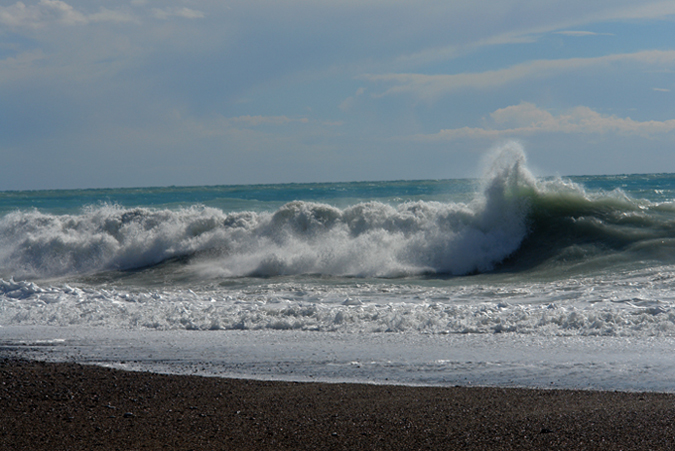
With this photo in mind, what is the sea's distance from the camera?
5281 millimetres

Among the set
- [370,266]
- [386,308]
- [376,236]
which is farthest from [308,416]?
[376,236]

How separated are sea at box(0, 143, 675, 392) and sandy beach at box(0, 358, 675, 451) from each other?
39 cm

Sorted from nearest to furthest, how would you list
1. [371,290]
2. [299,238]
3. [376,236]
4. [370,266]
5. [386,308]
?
[386,308] → [371,290] → [370,266] → [376,236] → [299,238]

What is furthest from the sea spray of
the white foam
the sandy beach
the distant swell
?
the sandy beach

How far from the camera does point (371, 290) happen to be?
921cm

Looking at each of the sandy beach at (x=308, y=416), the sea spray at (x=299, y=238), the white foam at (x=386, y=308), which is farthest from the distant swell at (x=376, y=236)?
the sandy beach at (x=308, y=416)

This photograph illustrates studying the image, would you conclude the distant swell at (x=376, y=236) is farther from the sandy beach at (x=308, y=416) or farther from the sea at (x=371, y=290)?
the sandy beach at (x=308, y=416)

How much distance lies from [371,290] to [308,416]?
212 inches

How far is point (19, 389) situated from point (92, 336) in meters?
1.97

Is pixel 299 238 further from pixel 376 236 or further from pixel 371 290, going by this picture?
pixel 371 290

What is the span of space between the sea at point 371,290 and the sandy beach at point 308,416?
15.3 inches

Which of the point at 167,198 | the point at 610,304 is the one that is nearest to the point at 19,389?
the point at 610,304

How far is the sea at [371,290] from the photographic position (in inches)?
208

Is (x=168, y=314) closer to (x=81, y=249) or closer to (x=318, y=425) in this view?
(x=318, y=425)
